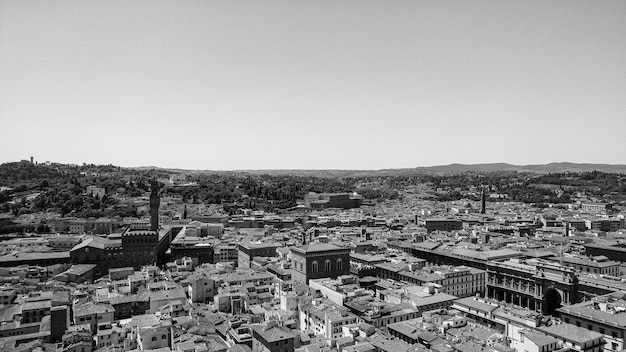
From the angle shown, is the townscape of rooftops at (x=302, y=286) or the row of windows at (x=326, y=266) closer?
the townscape of rooftops at (x=302, y=286)

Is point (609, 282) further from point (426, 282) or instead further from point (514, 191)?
point (514, 191)

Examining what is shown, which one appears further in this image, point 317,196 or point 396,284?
point 317,196

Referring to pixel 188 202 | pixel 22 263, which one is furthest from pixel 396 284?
pixel 188 202

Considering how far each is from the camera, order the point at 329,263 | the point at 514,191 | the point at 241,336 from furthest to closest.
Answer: the point at 514,191
the point at 329,263
the point at 241,336

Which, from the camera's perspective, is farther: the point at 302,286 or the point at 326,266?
the point at 326,266

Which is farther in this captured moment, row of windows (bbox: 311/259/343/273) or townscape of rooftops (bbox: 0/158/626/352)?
row of windows (bbox: 311/259/343/273)

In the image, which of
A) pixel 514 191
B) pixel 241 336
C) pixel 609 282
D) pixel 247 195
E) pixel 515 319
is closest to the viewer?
pixel 241 336

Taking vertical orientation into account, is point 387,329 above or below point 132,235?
below

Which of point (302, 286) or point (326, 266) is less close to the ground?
point (326, 266)
